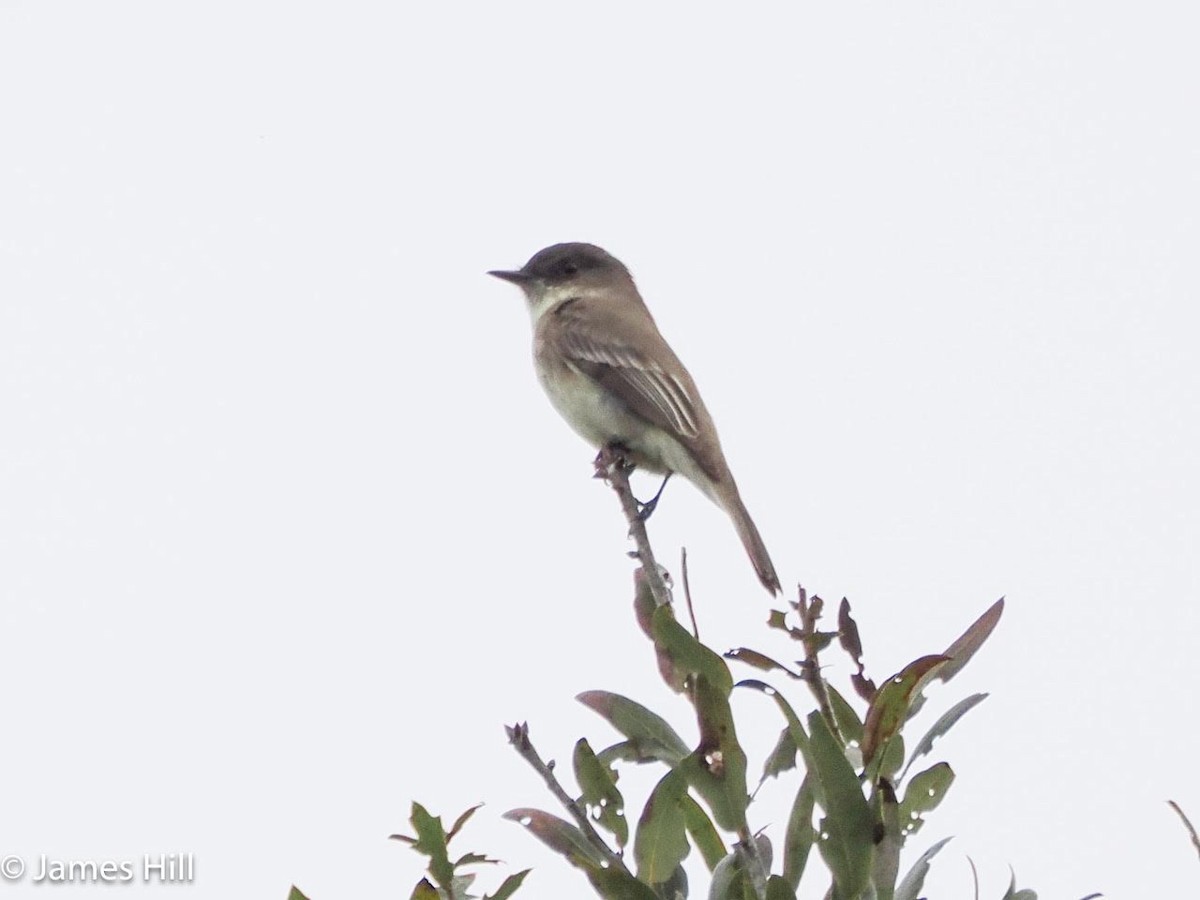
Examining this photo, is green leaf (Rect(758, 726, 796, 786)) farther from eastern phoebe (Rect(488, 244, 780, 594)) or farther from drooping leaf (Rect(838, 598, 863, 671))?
eastern phoebe (Rect(488, 244, 780, 594))

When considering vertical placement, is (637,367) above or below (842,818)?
above

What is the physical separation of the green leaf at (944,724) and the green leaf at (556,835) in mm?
536

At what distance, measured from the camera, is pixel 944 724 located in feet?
8.45

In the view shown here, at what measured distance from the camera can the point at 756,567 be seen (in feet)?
18.7

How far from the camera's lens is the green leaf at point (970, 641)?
262 centimetres

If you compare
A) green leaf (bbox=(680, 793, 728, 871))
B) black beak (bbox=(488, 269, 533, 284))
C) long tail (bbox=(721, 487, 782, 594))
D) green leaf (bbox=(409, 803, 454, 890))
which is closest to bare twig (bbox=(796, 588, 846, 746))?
green leaf (bbox=(680, 793, 728, 871))

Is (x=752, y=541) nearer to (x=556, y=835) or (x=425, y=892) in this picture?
(x=556, y=835)

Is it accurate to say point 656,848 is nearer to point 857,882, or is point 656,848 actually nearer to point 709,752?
point 709,752

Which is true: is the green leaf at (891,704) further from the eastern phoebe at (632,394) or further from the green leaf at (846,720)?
the eastern phoebe at (632,394)

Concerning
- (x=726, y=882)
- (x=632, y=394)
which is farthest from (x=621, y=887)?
(x=632, y=394)

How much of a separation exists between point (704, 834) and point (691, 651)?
336 millimetres

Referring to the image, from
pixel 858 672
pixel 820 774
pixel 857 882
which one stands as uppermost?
pixel 858 672

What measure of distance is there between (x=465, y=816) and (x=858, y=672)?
67 centimetres

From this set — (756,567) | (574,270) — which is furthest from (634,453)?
(574,270)
